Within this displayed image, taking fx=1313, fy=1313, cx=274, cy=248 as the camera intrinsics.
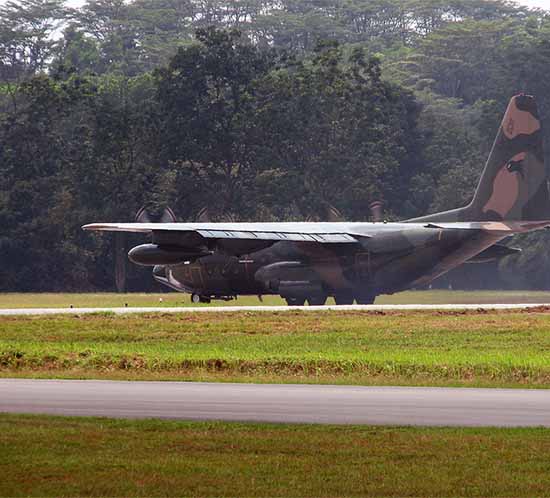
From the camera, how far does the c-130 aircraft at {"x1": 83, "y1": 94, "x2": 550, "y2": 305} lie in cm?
5734

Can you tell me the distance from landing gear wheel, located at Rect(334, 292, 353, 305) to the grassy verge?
27.9 feet

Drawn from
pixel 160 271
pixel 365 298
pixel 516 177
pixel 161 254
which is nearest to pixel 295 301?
pixel 365 298

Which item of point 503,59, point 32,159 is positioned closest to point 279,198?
point 32,159

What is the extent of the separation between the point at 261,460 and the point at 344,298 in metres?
42.7

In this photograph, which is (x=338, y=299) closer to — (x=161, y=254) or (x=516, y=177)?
(x=161, y=254)

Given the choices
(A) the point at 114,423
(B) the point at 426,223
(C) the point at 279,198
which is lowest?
(C) the point at 279,198

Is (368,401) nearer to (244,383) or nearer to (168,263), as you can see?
(244,383)

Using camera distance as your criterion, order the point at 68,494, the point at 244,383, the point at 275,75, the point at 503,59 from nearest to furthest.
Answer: the point at 68,494, the point at 244,383, the point at 275,75, the point at 503,59

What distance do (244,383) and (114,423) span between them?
8.19 meters

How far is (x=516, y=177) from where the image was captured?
191ft

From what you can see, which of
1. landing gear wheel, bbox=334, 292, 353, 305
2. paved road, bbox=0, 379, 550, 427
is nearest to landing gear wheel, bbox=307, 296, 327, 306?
landing gear wheel, bbox=334, 292, 353, 305

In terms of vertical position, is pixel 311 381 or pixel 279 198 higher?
pixel 311 381

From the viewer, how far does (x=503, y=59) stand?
145500mm

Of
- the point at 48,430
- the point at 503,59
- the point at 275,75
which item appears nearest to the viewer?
the point at 48,430
